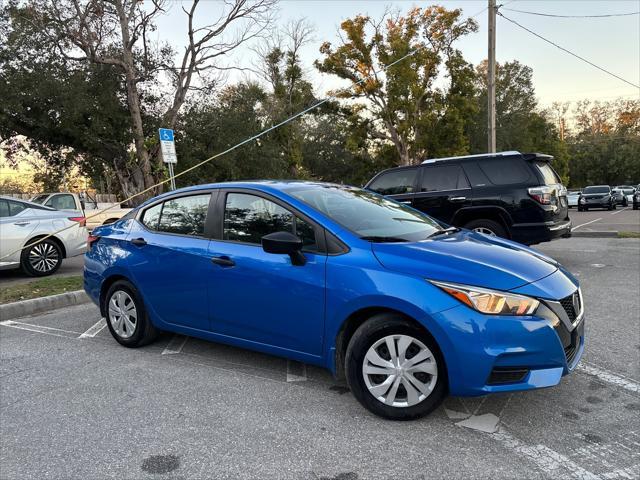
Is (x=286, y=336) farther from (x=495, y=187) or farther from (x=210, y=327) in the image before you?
(x=495, y=187)

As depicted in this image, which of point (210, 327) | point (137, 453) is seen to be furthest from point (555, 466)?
point (210, 327)

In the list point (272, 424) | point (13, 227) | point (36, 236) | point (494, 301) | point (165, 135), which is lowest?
point (272, 424)

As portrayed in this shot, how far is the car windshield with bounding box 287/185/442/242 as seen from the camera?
138 inches

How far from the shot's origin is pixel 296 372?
12.8 feet

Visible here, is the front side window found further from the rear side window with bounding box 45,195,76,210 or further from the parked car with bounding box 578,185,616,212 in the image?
the parked car with bounding box 578,185,616,212

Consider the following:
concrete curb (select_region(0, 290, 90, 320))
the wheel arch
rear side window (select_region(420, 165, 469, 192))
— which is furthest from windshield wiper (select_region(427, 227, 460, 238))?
concrete curb (select_region(0, 290, 90, 320))

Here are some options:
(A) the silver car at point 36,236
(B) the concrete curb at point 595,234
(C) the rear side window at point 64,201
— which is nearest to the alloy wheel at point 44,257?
(A) the silver car at point 36,236

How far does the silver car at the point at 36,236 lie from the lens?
818 cm

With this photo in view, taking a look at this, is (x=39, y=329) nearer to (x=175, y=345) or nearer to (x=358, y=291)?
(x=175, y=345)

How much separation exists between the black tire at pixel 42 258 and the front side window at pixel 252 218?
6.14 m

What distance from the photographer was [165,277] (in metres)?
4.16

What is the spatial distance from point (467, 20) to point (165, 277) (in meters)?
34.6

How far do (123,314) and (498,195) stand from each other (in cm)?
584

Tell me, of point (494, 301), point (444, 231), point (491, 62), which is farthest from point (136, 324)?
point (491, 62)
